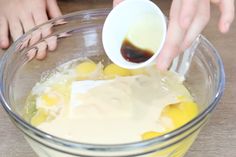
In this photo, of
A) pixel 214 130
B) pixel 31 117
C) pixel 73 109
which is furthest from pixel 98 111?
pixel 214 130

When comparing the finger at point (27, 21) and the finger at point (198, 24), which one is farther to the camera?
A: the finger at point (27, 21)

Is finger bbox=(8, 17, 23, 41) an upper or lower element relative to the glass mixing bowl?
lower

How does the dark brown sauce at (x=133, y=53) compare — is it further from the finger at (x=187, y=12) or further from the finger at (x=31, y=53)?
the finger at (x=31, y=53)

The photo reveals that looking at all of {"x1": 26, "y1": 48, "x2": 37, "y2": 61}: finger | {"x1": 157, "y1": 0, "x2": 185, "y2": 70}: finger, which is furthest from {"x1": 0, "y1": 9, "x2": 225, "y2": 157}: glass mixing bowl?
{"x1": 157, "y1": 0, "x2": 185, "y2": 70}: finger

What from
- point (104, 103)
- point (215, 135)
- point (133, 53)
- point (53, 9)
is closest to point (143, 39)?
point (133, 53)

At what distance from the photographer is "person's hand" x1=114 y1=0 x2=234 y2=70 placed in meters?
0.78

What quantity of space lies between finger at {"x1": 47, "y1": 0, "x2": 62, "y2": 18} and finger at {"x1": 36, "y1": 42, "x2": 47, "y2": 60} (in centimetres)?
24

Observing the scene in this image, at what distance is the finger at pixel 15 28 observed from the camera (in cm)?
122

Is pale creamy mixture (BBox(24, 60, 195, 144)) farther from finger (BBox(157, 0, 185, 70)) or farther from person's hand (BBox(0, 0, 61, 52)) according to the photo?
person's hand (BBox(0, 0, 61, 52))

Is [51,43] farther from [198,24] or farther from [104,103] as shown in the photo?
[198,24]

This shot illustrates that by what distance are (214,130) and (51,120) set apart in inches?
14.0

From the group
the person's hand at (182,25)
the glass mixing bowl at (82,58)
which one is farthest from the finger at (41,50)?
the person's hand at (182,25)

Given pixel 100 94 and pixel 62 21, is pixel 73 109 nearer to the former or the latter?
pixel 100 94

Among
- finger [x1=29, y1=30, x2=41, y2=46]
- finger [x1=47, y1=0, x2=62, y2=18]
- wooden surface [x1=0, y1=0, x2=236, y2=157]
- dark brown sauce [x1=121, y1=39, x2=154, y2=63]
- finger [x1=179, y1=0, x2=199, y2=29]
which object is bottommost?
wooden surface [x1=0, y1=0, x2=236, y2=157]
